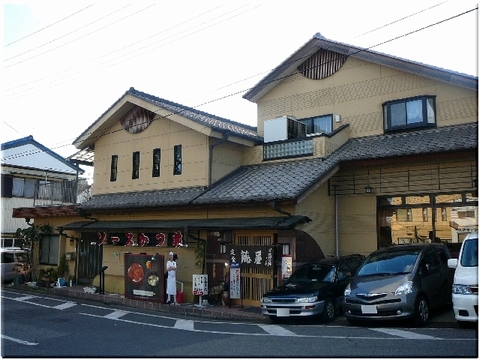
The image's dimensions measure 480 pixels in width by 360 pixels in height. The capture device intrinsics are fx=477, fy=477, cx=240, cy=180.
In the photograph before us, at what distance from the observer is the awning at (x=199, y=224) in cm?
1440

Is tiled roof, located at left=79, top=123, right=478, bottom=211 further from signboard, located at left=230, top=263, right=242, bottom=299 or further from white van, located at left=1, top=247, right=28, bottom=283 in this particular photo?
white van, located at left=1, top=247, right=28, bottom=283

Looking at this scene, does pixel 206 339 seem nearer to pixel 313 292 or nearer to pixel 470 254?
pixel 313 292

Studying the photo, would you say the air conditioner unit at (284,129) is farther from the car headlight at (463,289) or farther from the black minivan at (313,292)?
the car headlight at (463,289)

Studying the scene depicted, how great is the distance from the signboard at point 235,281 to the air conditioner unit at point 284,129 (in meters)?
5.77

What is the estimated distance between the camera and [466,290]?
948cm

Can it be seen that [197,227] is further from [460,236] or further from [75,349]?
[460,236]

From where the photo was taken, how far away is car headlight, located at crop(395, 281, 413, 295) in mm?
10679

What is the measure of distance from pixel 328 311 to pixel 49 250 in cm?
1610

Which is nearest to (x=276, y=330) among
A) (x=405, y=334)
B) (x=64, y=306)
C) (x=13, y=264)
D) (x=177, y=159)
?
(x=405, y=334)

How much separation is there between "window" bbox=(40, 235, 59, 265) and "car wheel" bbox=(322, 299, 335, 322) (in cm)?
1530

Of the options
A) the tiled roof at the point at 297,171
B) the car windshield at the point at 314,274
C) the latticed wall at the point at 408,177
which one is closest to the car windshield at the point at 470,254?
the car windshield at the point at 314,274

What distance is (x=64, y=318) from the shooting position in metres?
13.7

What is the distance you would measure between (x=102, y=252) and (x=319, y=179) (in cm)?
1106

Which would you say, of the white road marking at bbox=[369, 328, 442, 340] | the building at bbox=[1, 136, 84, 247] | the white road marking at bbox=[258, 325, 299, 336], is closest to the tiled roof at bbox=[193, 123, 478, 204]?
the white road marking at bbox=[258, 325, 299, 336]
